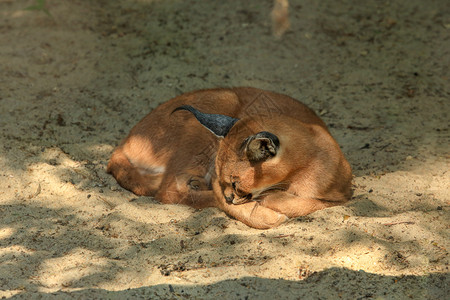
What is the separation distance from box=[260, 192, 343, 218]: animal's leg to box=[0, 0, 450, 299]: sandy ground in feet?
0.38

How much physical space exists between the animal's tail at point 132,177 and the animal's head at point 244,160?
0.83 meters

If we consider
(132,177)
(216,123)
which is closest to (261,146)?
(216,123)

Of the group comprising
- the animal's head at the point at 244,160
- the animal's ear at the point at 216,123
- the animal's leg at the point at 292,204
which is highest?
the animal's ear at the point at 216,123

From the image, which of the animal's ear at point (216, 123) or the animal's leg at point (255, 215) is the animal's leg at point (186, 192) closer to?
the animal's leg at point (255, 215)

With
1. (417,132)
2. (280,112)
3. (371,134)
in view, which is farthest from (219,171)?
(417,132)

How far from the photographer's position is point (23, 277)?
10.5 ft

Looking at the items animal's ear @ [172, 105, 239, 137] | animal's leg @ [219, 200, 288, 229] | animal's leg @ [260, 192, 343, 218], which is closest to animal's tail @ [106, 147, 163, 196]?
animal's leg @ [219, 200, 288, 229]

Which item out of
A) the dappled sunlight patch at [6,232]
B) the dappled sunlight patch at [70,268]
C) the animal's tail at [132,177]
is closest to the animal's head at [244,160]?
the animal's tail at [132,177]

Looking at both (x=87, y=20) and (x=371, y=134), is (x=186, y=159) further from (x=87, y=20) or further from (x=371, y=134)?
(x=87, y=20)

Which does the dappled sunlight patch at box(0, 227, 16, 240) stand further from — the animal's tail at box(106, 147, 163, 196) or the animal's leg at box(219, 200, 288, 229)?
the animal's leg at box(219, 200, 288, 229)

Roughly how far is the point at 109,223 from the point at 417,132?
11.3 ft

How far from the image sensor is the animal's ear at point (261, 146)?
12.0 ft

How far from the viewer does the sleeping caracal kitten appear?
156 inches

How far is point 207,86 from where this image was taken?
249 inches
